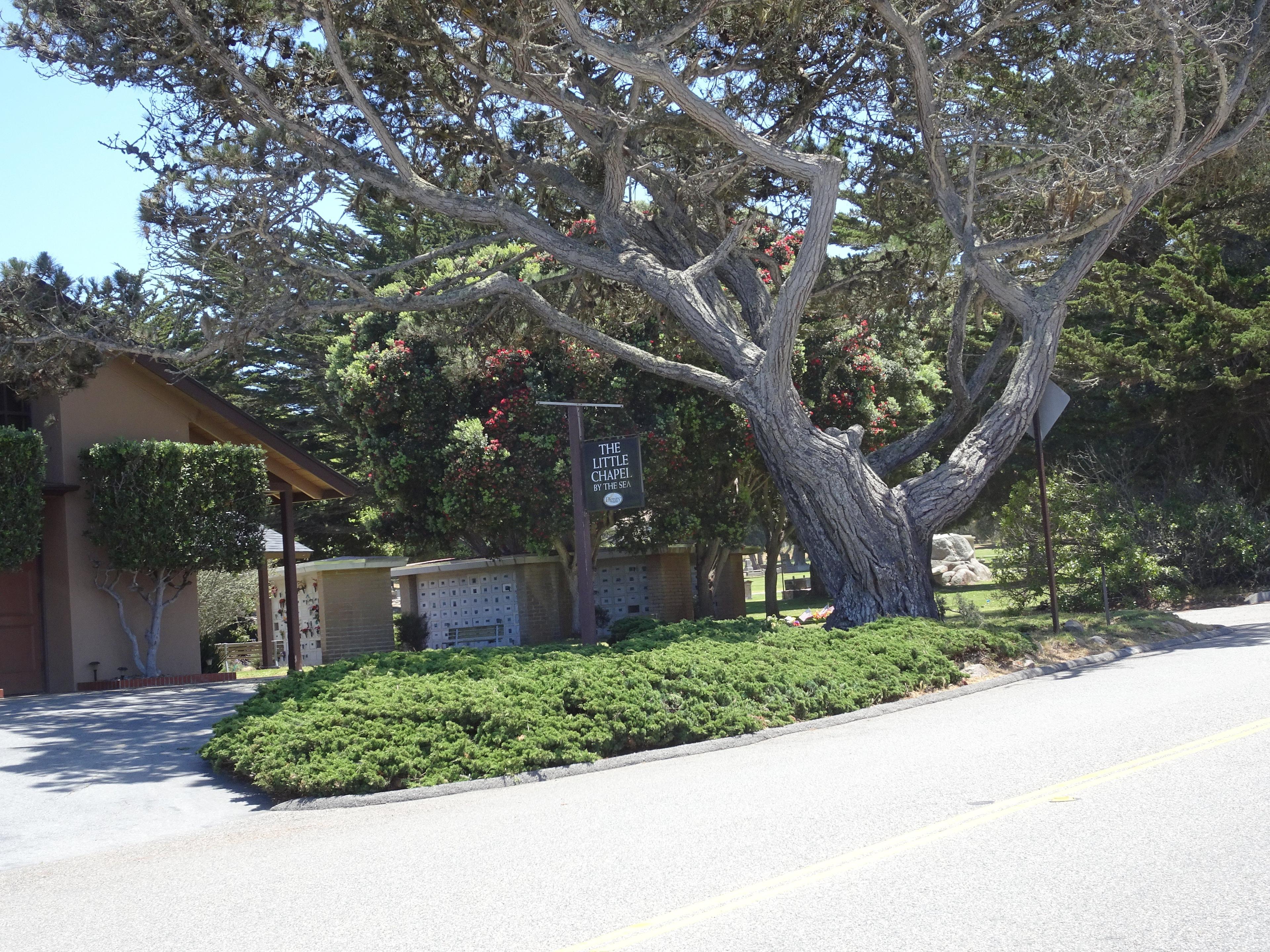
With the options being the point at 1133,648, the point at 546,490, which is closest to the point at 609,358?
the point at 546,490

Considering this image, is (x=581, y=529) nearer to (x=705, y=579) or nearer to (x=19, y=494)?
(x=19, y=494)

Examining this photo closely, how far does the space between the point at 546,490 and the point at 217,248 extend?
8575 millimetres

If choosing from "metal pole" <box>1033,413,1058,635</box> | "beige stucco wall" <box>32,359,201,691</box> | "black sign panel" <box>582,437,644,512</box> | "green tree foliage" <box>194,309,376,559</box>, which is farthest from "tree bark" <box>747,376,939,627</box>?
"green tree foliage" <box>194,309,376,559</box>

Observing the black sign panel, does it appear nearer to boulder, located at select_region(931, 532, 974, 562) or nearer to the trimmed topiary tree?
the trimmed topiary tree

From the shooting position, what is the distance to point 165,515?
17125mm

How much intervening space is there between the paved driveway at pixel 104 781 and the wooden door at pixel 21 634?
3360 millimetres

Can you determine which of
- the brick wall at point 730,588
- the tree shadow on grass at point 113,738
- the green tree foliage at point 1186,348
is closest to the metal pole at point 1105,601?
the green tree foliage at point 1186,348

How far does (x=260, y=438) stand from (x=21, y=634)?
451 centimetres

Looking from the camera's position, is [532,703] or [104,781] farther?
[532,703]

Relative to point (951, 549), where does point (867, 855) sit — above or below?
below

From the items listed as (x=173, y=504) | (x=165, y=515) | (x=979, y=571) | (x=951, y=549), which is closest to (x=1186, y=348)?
(x=173, y=504)

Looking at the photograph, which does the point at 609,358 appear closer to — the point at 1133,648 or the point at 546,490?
the point at 546,490

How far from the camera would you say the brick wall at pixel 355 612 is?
76.7ft

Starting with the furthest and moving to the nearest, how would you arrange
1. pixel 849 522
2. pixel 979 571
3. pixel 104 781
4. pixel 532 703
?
pixel 979 571, pixel 849 522, pixel 532 703, pixel 104 781
